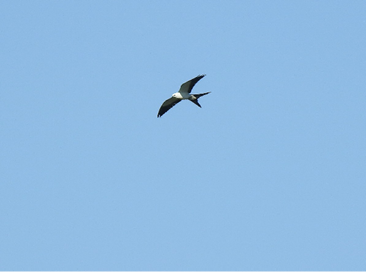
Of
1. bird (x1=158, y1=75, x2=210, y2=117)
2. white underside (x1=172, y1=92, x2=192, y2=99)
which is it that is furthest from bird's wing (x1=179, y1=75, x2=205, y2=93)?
white underside (x1=172, y1=92, x2=192, y2=99)

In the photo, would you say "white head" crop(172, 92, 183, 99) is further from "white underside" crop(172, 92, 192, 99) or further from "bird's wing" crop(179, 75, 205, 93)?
"bird's wing" crop(179, 75, 205, 93)

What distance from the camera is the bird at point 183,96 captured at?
3797cm

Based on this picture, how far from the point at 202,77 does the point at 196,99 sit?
1.47 meters

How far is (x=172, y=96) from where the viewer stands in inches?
1537

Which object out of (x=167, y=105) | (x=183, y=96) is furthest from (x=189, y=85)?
(x=167, y=105)

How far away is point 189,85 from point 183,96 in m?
0.84

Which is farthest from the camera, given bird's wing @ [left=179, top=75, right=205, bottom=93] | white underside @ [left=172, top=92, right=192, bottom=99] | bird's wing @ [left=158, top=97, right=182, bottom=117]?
bird's wing @ [left=158, top=97, right=182, bottom=117]

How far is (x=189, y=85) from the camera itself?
3819 cm

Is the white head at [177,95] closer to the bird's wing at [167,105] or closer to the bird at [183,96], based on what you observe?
the bird at [183,96]

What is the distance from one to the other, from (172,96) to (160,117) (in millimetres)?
1614

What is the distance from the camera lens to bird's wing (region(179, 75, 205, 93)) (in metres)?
37.7

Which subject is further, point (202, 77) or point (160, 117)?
point (160, 117)

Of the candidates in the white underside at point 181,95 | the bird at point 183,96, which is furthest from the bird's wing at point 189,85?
the white underside at point 181,95

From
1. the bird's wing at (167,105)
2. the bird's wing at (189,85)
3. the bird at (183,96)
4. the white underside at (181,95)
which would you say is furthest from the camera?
the bird's wing at (167,105)
